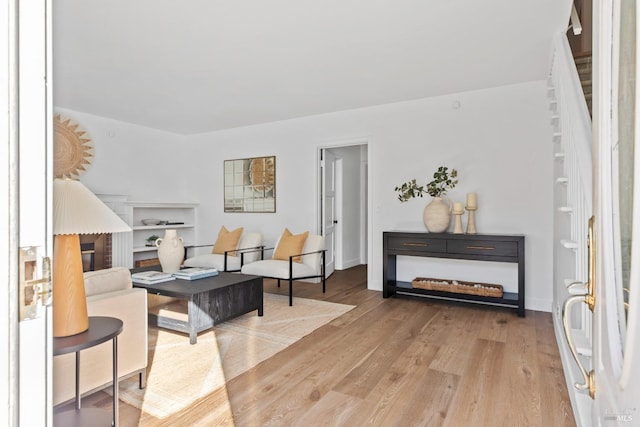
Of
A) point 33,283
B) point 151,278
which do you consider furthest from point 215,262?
point 33,283

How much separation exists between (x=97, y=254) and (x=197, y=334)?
298 cm

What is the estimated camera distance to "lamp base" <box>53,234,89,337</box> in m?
1.43

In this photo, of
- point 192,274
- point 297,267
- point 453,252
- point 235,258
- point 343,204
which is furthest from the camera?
point 343,204

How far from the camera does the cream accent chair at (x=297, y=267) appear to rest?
4090 millimetres

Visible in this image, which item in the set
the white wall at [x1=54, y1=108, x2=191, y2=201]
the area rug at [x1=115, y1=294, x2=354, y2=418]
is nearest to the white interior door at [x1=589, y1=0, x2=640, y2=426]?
the area rug at [x1=115, y1=294, x2=354, y2=418]

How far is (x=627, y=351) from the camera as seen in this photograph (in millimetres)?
515

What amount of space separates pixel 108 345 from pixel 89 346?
1.93 ft

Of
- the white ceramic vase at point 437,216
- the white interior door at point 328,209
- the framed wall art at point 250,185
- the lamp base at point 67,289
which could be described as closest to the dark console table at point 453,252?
the white ceramic vase at point 437,216

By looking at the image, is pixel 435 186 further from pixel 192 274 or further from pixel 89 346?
pixel 89 346

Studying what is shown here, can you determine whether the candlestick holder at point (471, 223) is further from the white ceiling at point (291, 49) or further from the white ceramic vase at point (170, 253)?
the white ceramic vase at point (170, 253)

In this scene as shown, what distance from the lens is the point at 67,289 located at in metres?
1.44

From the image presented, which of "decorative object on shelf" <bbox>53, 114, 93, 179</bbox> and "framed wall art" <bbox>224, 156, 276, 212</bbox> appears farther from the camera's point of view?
"framed wall art" <bbox>224, 156, 276, 212</bbox>

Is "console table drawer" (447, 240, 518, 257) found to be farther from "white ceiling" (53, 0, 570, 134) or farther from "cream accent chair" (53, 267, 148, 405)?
"cream accent chair" (53, 267, 148, 405)

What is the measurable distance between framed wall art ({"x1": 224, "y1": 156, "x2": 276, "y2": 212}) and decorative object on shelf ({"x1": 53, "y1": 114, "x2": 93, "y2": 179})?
2.05 m
